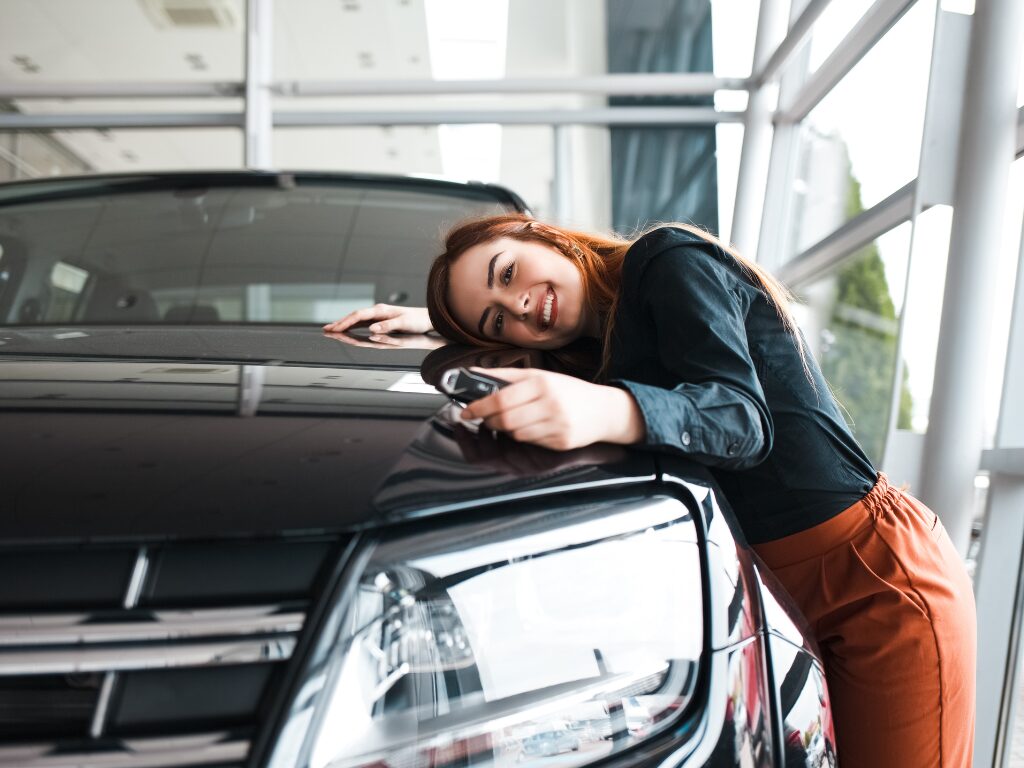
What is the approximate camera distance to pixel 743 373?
1047mm

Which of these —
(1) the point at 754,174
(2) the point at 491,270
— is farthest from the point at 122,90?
(2) the point at 491,270

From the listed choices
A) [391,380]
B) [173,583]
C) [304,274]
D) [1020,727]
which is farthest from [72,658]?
[1020,727]

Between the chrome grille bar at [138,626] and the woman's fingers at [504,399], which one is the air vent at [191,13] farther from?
the chrome grille bar at [138,626]

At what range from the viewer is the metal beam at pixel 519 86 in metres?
5.05

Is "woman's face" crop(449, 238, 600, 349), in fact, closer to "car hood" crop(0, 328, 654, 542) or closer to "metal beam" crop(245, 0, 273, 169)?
"car hood" crop(0, 328, 654, 542)

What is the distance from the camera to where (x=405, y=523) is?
71cm

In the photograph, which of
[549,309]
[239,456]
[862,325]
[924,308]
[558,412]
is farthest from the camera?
[862,325]

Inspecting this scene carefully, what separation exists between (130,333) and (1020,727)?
5.91 feet

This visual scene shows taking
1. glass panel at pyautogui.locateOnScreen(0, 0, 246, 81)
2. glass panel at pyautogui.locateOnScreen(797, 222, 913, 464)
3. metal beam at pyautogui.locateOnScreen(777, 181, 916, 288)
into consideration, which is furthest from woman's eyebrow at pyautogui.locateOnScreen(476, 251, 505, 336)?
glass panel at pyautogui.locateOnScreen(0, 0, 246, 81)

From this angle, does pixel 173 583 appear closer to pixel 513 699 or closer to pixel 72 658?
pixel 72 658

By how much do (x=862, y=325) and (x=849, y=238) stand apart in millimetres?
517

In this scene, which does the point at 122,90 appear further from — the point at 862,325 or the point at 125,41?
the point at 862,325

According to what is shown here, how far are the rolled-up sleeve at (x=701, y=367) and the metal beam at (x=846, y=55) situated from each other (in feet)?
7.64

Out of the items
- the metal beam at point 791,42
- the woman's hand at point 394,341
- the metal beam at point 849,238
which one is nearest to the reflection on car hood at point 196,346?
the woman's hand at point 394,341
